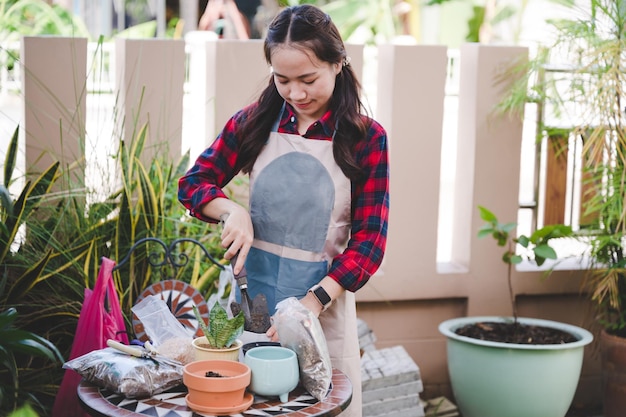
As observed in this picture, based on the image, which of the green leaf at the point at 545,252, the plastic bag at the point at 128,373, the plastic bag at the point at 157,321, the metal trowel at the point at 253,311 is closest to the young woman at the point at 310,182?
the metal trowel at the point at 253,311

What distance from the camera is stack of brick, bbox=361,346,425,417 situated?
159 inches

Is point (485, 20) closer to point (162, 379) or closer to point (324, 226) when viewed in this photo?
point (324, 226)

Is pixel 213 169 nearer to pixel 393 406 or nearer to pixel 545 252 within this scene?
pixel 393 406

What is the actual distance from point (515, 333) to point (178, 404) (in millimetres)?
2476

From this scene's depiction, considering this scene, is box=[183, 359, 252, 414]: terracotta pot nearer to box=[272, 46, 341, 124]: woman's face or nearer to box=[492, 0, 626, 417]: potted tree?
box=[272, 46, 341, 124]: woman's face

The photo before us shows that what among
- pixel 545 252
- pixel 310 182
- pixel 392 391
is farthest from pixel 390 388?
pixel 310 182

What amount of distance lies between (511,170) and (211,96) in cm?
158

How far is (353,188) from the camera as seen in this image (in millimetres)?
2723

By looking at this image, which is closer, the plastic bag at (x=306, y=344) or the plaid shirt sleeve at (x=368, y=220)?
the plastic bag at (x=306, y=344)

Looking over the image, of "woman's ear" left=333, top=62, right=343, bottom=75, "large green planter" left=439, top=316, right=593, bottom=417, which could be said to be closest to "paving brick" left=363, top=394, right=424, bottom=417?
"large green planter" left=439, top=316, right=593, bottom=417

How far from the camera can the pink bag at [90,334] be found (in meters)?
2.99

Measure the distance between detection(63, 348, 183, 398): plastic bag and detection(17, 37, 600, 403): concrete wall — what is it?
2.15 metres

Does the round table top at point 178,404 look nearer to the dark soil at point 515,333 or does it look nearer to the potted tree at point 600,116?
the dark soil at point 515,333

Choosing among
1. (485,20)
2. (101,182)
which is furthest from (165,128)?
(485,20)
